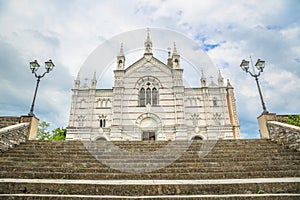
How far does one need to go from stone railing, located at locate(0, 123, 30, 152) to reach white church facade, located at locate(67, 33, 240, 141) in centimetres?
1247

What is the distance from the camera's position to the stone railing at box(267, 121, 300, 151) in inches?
279

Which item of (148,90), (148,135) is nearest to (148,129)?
(148,135)

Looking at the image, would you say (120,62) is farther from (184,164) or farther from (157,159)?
(184,164)

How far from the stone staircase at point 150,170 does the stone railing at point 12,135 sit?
0.39 m

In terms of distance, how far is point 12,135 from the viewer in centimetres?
786

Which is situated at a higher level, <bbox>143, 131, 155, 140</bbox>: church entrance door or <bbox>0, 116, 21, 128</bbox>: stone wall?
<bbox>143, 131, 155, 140</bbox>: church entrance door

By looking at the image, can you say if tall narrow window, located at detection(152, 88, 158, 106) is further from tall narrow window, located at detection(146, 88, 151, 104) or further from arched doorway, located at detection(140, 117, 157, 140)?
arched doorway, located at detection(140, 117, 157, 140)

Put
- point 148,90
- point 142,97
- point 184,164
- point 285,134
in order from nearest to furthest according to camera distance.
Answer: point 184,164 < point 285,134 < point 142,97 < point 148,90

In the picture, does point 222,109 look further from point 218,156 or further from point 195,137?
point 218,156

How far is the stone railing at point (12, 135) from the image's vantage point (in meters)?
7.22

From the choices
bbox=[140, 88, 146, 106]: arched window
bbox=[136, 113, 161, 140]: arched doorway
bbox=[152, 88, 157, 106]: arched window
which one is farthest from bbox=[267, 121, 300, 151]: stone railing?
bbox=[140, 88, 146, 106]: arched window

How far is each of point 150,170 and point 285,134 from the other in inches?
251

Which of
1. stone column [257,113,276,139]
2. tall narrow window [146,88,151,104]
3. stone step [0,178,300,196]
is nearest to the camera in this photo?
stone step [0,178,300,196]

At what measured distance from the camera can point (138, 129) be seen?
21359 mm
